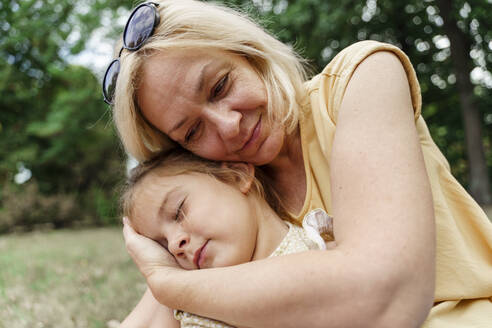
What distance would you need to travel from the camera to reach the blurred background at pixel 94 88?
1060cm

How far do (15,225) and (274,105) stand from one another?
39.3 ft

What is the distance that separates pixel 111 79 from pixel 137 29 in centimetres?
27

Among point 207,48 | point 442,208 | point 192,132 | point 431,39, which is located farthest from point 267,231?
point 431,39

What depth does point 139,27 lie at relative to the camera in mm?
1850

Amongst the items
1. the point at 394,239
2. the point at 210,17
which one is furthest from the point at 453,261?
the point at 210,17

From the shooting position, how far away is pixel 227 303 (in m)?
1.20

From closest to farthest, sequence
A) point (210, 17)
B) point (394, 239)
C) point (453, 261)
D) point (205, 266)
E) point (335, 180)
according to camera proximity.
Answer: point (394, 239), point (335, 180), point (453, 261), point (205, 266), point (210, 17)

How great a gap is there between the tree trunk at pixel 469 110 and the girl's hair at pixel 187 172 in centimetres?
1106

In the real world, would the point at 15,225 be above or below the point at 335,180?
below

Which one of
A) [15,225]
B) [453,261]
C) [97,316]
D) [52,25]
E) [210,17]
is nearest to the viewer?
[453,261]

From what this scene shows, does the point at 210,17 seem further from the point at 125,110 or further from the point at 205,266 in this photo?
the point at 205,266

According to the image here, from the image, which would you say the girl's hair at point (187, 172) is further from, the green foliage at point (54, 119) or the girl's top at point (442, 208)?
the green foliage at point (54, 119)

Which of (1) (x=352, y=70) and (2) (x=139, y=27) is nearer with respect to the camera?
(1) (x=352, y=70)

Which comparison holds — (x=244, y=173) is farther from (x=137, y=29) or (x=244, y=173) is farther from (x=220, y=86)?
(x=137, y=29)
